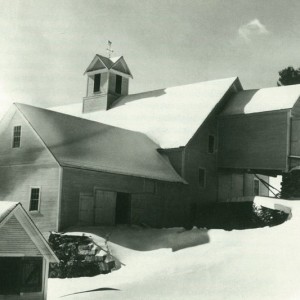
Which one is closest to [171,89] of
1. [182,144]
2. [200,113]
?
[200,113]

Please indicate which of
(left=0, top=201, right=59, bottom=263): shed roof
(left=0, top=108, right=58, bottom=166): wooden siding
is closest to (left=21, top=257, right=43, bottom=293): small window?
(left=0, top=201, right=59, bottom=263): shed roof

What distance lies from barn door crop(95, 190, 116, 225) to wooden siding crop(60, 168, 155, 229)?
1.20 ft

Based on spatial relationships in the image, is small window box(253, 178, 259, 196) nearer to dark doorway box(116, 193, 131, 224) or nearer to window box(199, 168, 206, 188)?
window box(199, 168, 206, 188)

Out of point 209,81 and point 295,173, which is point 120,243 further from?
point 209,81

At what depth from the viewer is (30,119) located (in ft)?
97.3

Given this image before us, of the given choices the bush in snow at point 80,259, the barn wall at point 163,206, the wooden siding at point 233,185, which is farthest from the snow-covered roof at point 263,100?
the bush in snow at point 80,259

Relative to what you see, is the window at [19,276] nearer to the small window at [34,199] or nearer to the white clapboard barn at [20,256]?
the white clapboard barn at [20,256]

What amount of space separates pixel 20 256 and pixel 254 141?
21.8 m

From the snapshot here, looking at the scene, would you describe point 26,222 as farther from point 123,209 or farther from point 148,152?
point 148,152

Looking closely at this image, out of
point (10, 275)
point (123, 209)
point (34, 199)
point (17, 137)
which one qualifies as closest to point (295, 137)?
point (123, 209)

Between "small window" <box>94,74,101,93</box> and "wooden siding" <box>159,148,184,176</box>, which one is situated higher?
"small window" <box>94,74,101,93</box>

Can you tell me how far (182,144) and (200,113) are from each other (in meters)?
3.42

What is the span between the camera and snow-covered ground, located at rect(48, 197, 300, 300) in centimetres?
1981

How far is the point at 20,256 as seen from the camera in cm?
1717
